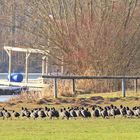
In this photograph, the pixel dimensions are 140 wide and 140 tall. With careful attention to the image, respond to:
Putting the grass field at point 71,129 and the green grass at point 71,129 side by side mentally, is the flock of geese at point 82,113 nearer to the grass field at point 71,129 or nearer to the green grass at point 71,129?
the grass field at point 71,129

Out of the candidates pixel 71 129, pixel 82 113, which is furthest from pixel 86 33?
pixel 71 129

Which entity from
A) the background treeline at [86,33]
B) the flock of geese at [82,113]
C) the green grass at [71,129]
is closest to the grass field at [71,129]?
the green grass at [71,129]

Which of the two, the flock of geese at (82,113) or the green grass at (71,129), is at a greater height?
the flock of geese at (82,113)

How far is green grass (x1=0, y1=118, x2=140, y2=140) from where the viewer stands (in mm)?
14917

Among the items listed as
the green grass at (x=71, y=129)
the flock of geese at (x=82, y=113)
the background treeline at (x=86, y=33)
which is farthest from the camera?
the background treeline at (x=86, y=33)

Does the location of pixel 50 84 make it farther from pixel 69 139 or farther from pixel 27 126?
pixel 69 139

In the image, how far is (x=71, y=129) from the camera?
17.4 meters

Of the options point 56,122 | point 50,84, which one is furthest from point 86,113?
point 50,84

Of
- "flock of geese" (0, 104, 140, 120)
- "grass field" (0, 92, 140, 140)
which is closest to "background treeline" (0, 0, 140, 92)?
"flock of geese" (0, 104, 140, 120)

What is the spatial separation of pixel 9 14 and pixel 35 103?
15.8 meters

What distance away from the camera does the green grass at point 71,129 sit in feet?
48.9

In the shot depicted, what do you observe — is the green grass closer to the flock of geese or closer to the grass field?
the grass field

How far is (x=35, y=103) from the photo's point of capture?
88.3ft

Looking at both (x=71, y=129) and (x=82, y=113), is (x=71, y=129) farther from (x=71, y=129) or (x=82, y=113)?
(x=82, y=113)
